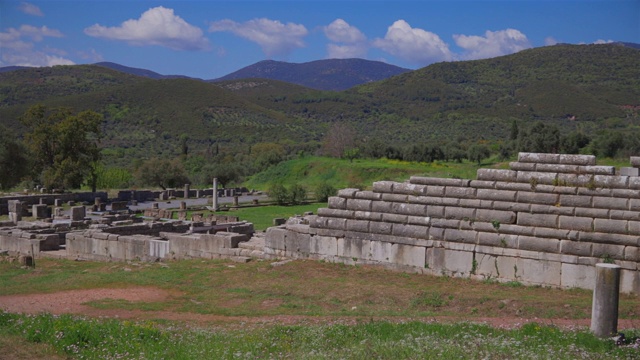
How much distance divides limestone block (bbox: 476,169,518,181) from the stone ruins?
0.03m

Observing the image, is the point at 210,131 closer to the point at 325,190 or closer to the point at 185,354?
the point at 325,190

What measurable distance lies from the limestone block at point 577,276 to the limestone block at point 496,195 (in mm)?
2115

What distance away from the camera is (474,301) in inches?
513

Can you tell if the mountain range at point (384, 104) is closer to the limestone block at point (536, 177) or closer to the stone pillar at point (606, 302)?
the limestone block at point (536, 177)

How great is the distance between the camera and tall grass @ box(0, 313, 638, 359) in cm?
869

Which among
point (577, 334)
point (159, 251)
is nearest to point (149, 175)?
point (159, 251)

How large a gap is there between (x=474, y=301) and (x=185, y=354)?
6434mm

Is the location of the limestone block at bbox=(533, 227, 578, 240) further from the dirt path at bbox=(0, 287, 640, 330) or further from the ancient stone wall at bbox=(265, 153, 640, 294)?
the dirt path at bbox=(0, 287, 640, 330)

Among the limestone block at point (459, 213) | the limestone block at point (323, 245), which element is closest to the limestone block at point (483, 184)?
the limestone block at point (459, 213)

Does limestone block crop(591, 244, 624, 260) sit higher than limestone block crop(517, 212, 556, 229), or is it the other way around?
limestone block crop(517, 212, 556, 229)

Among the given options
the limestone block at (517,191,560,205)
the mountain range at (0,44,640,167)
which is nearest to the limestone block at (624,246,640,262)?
the limestone block at (517,191,560,205)

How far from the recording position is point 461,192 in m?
16.1

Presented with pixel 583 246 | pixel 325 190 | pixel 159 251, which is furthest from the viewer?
pixel 325 190

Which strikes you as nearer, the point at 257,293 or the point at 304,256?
the point at 257,293
